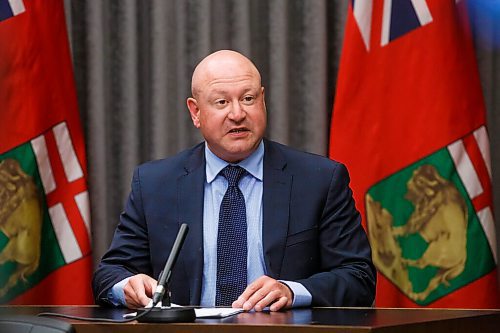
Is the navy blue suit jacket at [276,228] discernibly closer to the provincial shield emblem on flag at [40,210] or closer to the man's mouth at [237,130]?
the man's mouth at [237,130]

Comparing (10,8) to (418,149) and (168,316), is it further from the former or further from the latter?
(168,316)

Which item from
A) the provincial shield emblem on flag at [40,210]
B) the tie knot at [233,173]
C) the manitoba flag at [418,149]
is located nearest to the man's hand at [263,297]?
the tie knot at [233,173]

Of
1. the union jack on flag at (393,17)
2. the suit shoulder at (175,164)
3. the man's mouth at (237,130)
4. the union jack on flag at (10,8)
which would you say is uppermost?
the union jack on flag at (10,8)

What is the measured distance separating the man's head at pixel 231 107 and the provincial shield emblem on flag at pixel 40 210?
111cm

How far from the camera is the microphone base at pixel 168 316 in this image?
2031 mm

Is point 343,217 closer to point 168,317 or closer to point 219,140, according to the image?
point 219,140

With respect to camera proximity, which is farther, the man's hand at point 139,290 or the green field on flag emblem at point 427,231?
the green field on flag emblem at point 427,231

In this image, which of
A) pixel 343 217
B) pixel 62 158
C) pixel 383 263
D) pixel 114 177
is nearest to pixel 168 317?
pixel 343 217

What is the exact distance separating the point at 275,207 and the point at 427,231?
90 centimetres

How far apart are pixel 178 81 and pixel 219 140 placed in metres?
1.31

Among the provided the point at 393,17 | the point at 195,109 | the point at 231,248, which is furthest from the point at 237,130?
the point at 393,17

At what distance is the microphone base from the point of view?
80.0 inches

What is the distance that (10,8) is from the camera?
3781 millimetres

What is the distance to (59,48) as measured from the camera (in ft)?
12.8
